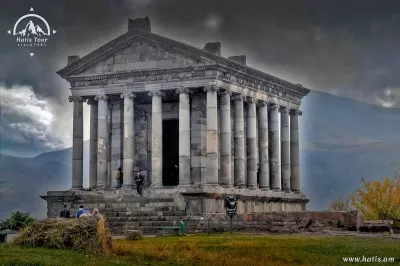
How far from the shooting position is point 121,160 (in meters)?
57.5

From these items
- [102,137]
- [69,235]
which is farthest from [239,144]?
[69,235]

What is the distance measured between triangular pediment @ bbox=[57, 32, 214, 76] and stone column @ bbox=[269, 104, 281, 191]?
11379mm

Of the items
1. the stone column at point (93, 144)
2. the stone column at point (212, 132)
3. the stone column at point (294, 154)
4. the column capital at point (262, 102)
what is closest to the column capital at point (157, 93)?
the stone column at point (212, 132)

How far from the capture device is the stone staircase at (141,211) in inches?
1836

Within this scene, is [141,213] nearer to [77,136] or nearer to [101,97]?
[101,97]

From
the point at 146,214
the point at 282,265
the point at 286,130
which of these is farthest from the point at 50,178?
the point at 282,265

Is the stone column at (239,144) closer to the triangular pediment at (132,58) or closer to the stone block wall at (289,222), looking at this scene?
the triangular pediment at (132,58)

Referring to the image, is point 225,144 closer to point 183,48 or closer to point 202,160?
point 202,160

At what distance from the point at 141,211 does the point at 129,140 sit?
745 cm

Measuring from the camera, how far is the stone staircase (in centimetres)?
4662

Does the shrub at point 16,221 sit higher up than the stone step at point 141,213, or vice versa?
the stone step at point 141,213

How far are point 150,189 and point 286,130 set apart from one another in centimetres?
1566

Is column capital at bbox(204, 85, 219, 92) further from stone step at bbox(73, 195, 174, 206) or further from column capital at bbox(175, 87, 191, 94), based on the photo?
stone step at bbox(73, 195, 174, 206)

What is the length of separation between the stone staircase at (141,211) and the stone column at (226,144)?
203 inches
